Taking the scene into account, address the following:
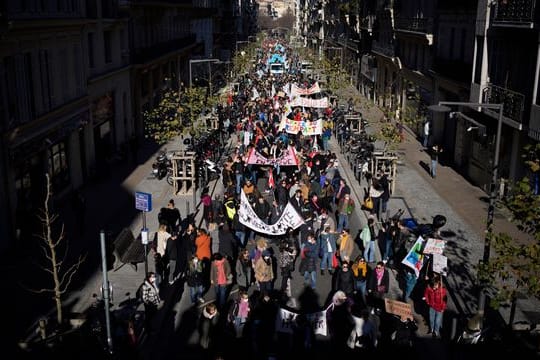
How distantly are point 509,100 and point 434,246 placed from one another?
37.5 ft

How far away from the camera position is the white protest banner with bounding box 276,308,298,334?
13836 mm

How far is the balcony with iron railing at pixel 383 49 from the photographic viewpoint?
181 feet

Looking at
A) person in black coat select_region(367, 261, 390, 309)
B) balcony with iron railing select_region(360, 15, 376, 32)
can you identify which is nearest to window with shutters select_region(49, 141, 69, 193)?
person in black coat select_region(367, 261, 390, 309)

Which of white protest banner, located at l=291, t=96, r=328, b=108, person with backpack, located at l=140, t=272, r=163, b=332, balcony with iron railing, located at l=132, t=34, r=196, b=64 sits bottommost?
person with backpack, located at l=140, t=272, r=163, b=332

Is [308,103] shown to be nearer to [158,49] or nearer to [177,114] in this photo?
[158,49]

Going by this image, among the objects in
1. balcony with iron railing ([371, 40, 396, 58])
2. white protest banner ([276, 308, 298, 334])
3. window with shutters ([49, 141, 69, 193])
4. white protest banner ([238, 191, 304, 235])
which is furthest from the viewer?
balcony with iron railing ([371, 40, 396, 58])

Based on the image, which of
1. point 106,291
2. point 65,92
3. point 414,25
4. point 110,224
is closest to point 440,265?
point 106,291

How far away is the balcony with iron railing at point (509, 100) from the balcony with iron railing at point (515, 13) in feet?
8.54

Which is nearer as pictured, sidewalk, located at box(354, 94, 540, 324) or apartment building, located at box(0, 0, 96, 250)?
sidewalk, located at box(354, 94, 540, 324)

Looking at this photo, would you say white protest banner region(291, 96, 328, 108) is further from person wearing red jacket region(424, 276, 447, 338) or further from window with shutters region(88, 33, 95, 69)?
person wearing red jacket region(424, 276, 447, 338)

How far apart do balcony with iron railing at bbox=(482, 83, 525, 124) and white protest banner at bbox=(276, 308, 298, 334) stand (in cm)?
1408

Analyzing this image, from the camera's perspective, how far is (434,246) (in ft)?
54.7

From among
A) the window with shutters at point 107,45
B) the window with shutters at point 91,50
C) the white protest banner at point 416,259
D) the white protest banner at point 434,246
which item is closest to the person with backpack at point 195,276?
the white protest banner at point 416,259

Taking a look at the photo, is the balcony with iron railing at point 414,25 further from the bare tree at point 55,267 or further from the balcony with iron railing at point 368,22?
the bare tree at point 55,267
